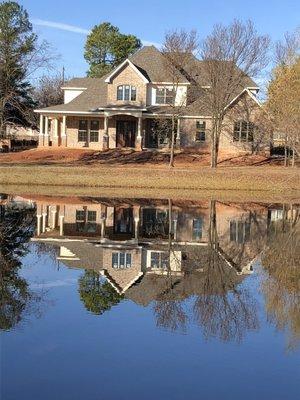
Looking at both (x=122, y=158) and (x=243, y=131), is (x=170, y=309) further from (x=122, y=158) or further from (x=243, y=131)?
(x=243, y=131)

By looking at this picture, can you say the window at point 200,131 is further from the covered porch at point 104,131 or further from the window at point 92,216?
the window at point 92,216

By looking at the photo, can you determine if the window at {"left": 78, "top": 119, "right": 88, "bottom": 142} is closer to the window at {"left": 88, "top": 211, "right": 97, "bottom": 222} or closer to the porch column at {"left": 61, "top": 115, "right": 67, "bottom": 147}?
the porch column at {"left": 61, "top": 115, "right": 67, "bottom": 147}

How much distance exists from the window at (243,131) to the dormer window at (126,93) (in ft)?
29.8

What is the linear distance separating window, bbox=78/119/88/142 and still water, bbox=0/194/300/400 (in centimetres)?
3042

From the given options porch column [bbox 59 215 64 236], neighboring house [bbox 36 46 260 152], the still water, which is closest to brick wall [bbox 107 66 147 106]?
neighboring house [bbox 36 46 260 152]

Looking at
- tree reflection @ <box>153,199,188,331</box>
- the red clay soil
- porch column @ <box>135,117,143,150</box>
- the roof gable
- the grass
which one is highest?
the roof gable

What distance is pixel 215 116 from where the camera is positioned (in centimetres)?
4494

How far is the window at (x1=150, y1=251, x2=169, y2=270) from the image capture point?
16048 mm

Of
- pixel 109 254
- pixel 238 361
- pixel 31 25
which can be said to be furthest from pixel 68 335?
pixel 31 25

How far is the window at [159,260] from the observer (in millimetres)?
16048

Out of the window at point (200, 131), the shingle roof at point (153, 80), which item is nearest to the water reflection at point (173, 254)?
the shingle roof at point (153, 80)

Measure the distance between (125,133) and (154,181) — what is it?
14371 mm

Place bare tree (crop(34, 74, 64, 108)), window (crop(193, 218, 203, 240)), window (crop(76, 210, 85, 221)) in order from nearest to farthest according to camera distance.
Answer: window (crop(193, 218, 203, 240)) < window (crop(76, 210, 85, 221)) < bare tree (crop(34, 74, 64, 108))

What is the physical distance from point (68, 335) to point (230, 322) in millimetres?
3071
